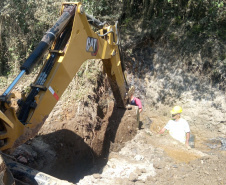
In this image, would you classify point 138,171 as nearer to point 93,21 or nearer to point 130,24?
point 93,21

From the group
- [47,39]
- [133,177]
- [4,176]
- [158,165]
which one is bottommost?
[133,177]

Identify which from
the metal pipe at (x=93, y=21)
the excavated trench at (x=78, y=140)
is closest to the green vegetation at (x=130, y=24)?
the excavated trench at (x=78, y=140)

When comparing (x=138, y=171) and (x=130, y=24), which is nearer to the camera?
(x=138, y=171)

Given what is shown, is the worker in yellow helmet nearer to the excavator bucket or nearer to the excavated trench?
the excavated trench

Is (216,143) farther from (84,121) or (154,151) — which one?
(84,121)

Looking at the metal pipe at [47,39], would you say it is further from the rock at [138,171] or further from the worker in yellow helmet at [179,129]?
the worker in yellow helmet at [179,129]

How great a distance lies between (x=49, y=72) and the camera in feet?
9.79

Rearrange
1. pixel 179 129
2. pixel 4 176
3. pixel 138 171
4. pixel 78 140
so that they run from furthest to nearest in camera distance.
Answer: pixel 179 129
pixel 78 140
pixel 138 171
pixel 4 176

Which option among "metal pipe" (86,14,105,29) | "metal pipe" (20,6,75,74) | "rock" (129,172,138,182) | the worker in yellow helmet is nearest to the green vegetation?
the worker in yellow helmet

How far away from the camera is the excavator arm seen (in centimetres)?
248

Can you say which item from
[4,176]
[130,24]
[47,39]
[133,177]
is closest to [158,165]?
[133,177]

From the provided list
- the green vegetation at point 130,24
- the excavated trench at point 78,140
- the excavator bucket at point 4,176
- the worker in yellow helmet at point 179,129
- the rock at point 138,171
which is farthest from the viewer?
the green vegetation at point 130,24

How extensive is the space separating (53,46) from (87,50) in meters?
0.57

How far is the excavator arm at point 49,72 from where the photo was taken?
248 cm
